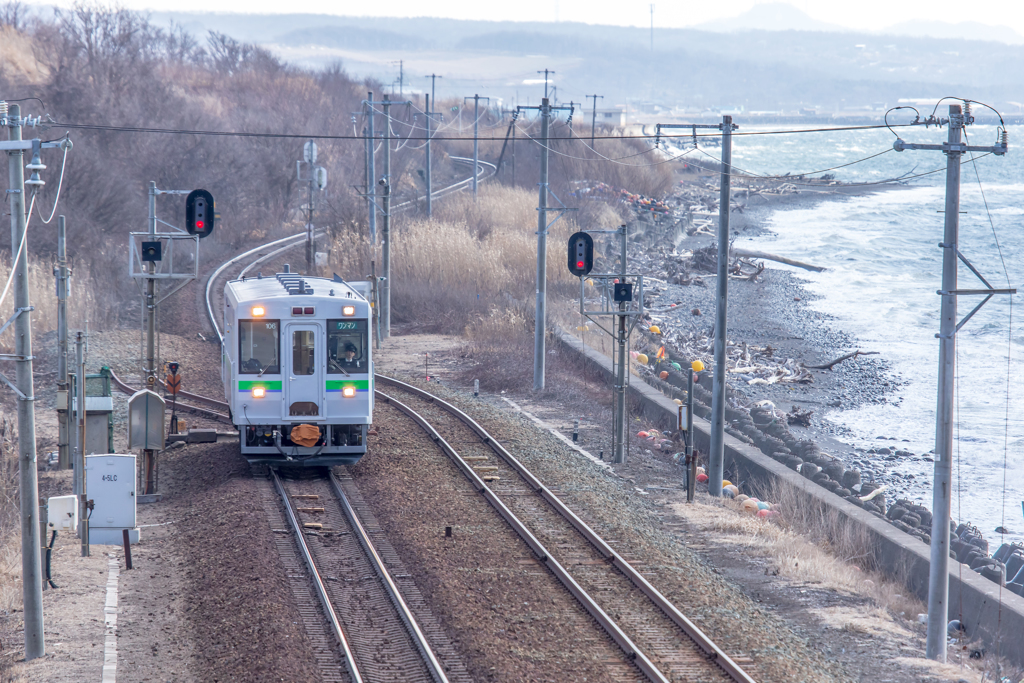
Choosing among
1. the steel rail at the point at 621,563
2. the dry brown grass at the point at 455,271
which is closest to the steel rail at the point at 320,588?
the steel rail at the point at 621,563

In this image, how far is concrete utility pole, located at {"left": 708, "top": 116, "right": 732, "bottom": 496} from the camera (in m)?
16.4

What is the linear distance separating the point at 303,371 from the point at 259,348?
0.72 meters

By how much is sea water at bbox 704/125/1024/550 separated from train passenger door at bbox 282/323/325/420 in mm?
13104

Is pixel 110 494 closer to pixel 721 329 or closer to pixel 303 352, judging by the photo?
pixel 303 352

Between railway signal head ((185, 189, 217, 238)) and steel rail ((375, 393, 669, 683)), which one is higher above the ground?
railway signal head ((185, 189, 217, 238))

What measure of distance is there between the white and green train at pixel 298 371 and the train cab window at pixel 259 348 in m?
0.01

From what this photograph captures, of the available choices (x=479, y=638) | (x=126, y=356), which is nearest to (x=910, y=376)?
(x=126, y=356)

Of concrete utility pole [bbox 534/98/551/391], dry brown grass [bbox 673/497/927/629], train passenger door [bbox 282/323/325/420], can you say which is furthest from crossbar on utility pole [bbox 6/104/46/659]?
concrete utility pole [bbox 534/98/551/391]

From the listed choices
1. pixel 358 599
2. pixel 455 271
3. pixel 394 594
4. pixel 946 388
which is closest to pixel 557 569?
pixel 394 594

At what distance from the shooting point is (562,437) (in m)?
19.6

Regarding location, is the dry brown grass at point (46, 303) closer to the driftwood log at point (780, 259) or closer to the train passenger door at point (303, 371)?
the train passenger door at point (303, 371)

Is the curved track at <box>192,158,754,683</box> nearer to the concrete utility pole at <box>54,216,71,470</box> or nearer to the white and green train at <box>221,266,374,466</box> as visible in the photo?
the white and green train at <box>221,266,374,466</box>

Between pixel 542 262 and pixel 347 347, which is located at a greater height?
pixel 542 262

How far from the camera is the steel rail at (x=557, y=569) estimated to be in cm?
967
